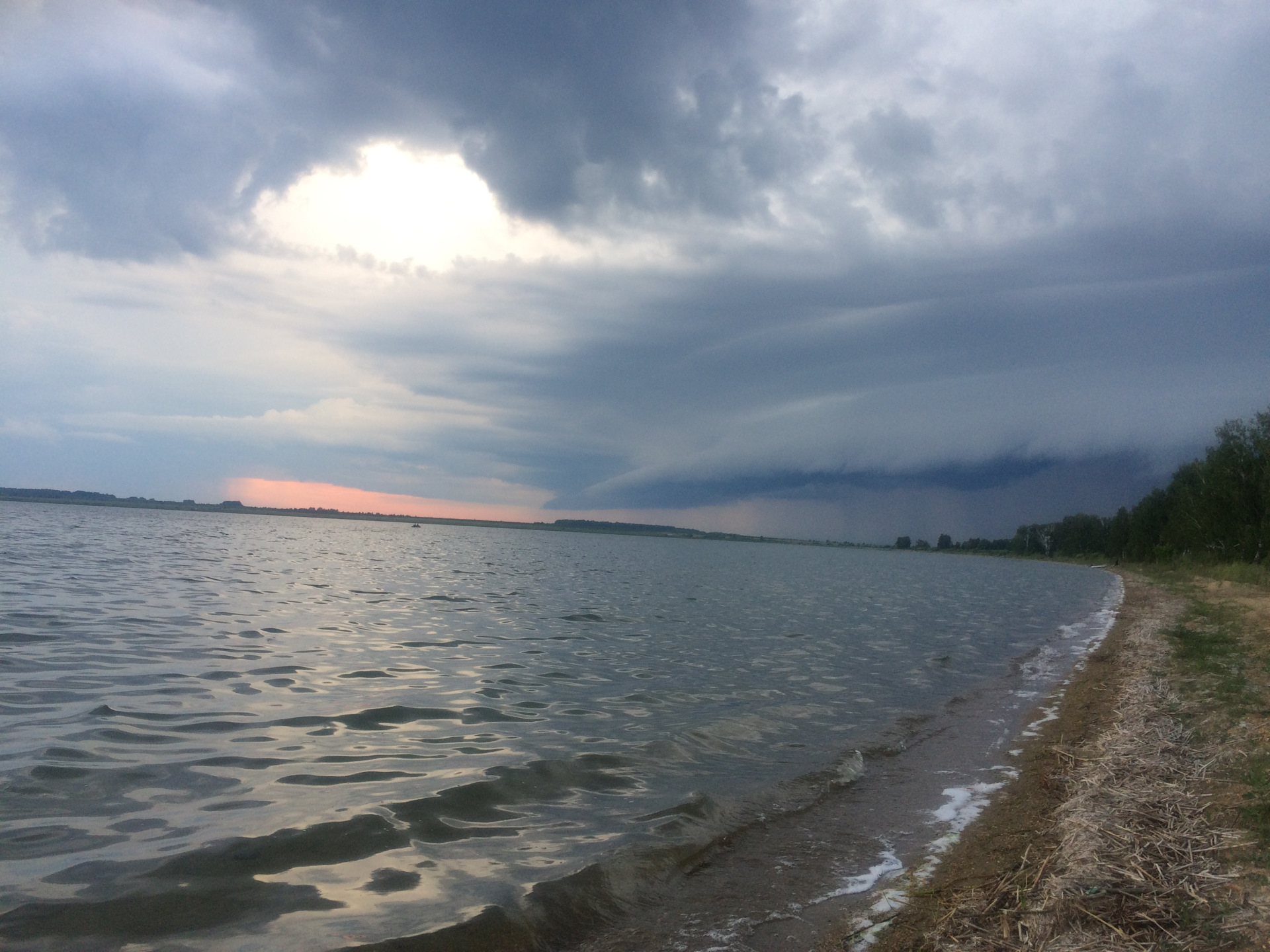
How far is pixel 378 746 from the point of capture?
1079 cm

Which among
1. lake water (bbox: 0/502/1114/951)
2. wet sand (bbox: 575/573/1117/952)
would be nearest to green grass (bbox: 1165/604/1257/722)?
wet sand (bbox: 575/573/1117/952)

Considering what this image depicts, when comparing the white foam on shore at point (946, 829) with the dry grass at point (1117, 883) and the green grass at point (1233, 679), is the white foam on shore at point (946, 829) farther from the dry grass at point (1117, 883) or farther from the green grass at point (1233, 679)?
the green grass at point (1233, 679)

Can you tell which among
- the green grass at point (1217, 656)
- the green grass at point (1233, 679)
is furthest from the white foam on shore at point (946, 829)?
the green grass at point (1217, 656)

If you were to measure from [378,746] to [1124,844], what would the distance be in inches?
364

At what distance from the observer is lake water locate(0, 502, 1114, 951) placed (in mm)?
6492

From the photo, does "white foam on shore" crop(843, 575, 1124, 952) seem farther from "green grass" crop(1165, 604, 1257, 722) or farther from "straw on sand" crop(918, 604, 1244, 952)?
"green grass" crop(1165, 604, 1257, 722)

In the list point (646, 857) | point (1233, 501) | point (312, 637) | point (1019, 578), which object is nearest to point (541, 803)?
point (646, 857)

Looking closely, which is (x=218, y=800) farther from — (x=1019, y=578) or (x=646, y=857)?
(x=1019, y=578)

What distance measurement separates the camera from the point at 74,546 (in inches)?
1737

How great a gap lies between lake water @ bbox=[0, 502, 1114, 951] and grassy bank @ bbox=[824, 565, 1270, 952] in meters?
2.67

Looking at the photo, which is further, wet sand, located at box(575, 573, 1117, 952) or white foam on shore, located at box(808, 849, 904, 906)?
white foam on shore, located at box(808, 849, 904, 906)

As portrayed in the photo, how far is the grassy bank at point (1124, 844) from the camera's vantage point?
16.7 ft

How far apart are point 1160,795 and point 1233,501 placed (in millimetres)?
74563

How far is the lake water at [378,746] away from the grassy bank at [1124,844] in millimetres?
2667
